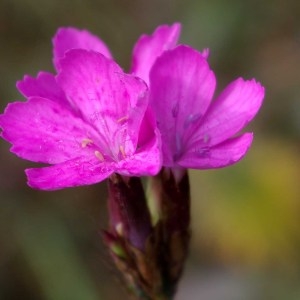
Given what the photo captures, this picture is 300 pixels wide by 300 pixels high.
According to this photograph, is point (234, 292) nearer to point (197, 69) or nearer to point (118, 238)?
point (118, 238)

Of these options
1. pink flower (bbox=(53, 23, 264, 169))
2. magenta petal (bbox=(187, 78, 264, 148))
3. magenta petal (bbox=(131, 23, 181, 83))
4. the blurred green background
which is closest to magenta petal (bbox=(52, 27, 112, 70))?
magenta petal (bbox=(131, 23, 181, 83))

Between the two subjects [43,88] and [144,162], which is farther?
[43,88]

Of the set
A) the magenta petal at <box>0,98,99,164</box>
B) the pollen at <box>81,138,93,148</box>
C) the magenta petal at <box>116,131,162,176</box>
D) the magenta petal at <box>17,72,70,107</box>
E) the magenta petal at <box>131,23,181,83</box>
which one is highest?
the magenta petal at <box>131,23,181,83</box>

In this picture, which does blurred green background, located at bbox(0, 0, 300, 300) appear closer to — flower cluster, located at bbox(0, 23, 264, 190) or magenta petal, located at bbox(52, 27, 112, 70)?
magenta petal, located at bbox(52, 27, 112, 70)

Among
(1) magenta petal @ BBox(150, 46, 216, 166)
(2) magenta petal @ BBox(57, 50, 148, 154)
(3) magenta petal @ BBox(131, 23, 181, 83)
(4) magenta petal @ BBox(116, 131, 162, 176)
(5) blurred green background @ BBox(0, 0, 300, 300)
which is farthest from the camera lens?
(5) blurred green background @ BBox(0, 0, 300, 300)

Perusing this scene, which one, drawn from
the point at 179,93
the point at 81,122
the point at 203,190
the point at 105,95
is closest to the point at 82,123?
the point at 81,122

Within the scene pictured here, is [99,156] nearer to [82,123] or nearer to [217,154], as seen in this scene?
[82,123]

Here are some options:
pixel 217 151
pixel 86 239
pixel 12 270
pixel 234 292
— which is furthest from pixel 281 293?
pixel 217 151
